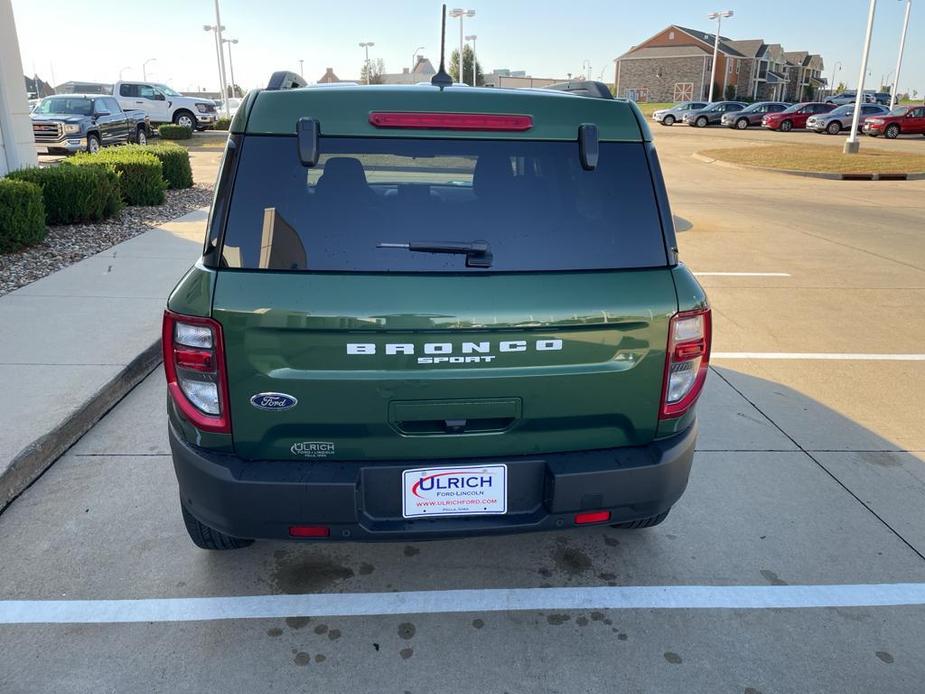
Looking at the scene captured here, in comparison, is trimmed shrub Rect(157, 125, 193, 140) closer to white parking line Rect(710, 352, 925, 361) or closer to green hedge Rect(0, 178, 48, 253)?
green hedge Rect(0, 178, 48, 253)

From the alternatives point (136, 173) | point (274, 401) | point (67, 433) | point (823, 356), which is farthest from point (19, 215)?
point (823, 356)

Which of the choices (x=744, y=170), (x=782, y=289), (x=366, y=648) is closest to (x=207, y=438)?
(x=366, y=648)

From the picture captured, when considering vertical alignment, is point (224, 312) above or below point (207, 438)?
above

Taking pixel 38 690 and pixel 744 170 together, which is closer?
pixel 38 690

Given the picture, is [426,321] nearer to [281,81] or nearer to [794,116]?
[281,81]

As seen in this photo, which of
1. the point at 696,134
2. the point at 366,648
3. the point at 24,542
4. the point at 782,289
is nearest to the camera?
the point at 366,648

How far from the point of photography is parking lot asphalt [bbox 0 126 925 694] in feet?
8.54

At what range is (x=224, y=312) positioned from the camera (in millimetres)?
2381

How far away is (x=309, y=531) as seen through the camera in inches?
101

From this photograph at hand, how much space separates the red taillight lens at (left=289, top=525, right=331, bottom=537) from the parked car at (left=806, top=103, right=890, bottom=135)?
4327 centimetres

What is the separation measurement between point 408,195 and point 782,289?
6918mm

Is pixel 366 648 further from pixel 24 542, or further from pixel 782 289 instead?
pixel 782 289

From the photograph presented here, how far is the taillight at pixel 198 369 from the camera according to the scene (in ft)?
7.95

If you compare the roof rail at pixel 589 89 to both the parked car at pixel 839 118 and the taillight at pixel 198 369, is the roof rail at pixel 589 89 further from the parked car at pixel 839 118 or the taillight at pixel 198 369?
the parked car at pixel 839 118
